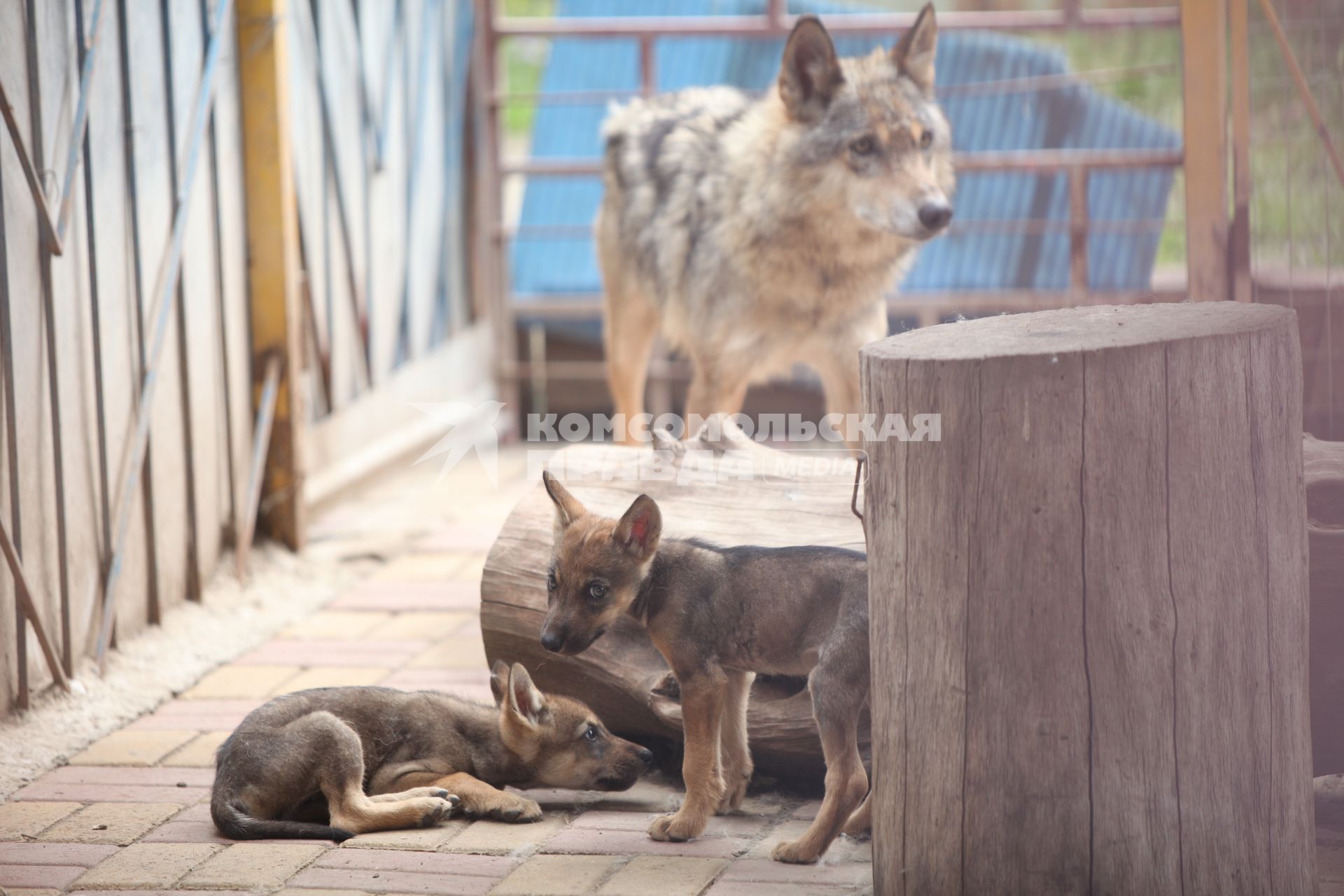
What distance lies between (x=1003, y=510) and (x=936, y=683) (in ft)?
1.32

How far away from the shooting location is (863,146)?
5859 mm

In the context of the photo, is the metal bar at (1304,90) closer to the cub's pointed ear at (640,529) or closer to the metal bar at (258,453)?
the cub's pointed ear at (640,529)

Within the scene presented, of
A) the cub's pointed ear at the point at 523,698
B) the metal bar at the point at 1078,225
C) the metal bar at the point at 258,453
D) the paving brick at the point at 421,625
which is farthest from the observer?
the metal bar at the point at 1078,225

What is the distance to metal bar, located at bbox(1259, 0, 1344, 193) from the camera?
446cm

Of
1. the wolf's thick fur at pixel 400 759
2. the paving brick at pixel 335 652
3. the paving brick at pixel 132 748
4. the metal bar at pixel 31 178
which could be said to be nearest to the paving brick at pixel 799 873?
the wolf's thick fur at pixel 400 759

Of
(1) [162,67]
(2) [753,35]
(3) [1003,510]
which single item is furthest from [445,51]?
(3) [1003,510]

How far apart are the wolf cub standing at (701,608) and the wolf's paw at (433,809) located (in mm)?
559

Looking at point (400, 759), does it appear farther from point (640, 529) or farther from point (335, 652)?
point (335, 652)

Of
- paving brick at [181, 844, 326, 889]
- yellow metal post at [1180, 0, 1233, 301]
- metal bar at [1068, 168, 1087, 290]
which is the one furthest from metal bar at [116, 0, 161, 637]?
metal bar at [1068, 168, 1087, 290]

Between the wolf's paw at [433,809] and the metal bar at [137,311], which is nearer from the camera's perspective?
the wolf's paw at [433,809]

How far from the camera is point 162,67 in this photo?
17.8 feet

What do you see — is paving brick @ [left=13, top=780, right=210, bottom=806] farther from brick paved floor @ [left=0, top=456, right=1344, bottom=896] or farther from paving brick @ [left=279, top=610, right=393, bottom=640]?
paving brick @ [left=279, top=610, right=393, bottom=640]

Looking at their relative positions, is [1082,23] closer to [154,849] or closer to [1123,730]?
[1123,730]

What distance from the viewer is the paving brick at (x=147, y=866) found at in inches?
131
